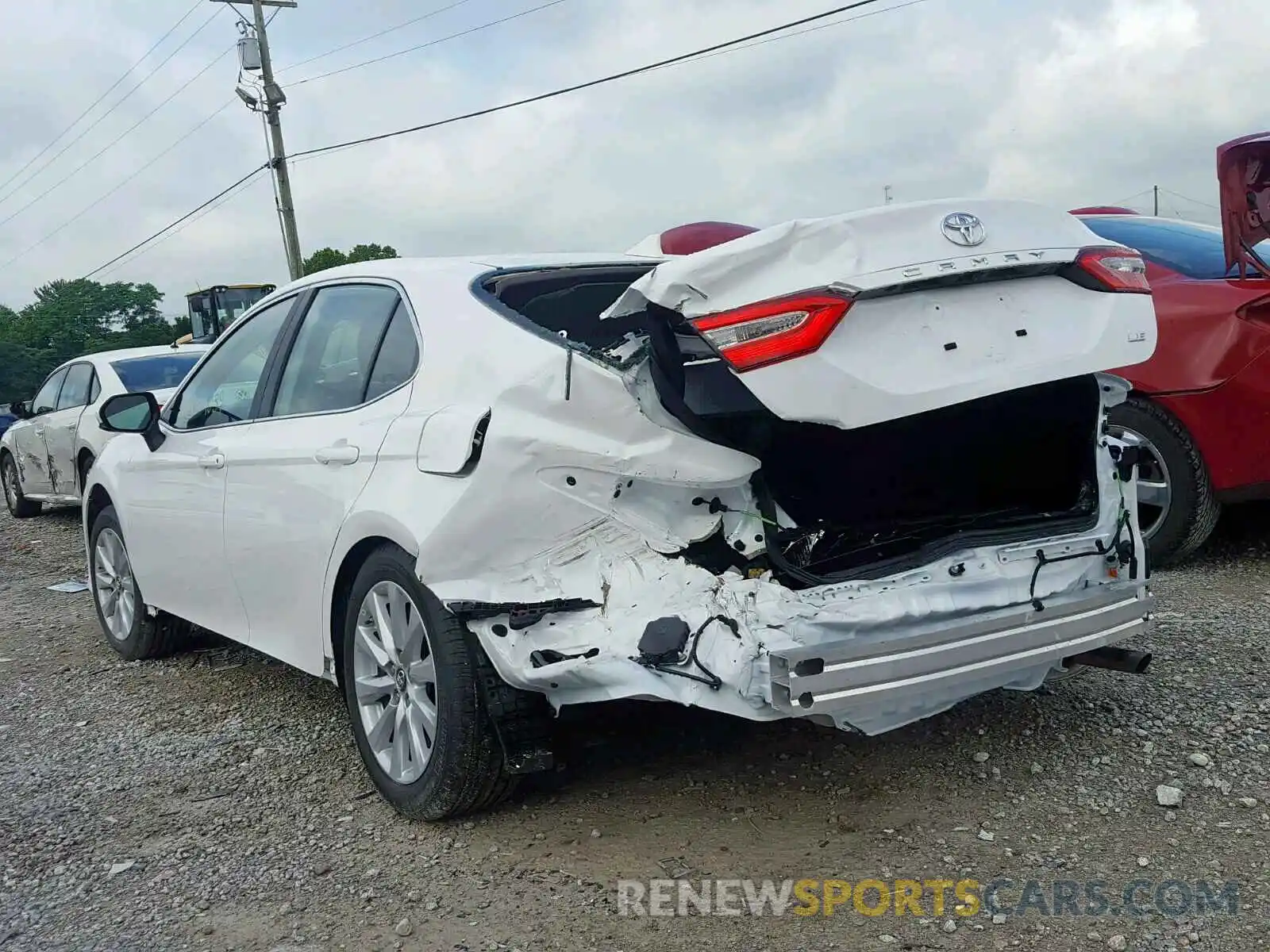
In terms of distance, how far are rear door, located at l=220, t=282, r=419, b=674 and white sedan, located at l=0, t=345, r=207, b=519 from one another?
4.76 metres

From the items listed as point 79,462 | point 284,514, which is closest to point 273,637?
point 284,514

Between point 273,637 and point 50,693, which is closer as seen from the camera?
point 273,637

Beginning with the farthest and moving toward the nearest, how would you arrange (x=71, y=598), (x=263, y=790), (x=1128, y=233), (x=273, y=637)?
(x=71, y=598) < (x=1128, y=233) < (x=273, y=637) < (x=263, y=790)

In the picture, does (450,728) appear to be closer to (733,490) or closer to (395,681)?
(395,681)

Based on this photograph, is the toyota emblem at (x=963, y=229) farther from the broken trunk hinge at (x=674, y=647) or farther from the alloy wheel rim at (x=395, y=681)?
the alloy wheel rim at (x=395, y=681)

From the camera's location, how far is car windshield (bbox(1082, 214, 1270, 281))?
516cm

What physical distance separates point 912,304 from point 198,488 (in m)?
2.84

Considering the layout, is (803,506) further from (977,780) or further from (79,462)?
(79,462)

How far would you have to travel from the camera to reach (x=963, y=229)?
9.62ft

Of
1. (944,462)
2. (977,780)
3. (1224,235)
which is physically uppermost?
(1224,235)

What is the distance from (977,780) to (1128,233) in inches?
136

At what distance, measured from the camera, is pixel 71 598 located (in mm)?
7289

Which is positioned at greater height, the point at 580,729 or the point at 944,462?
the point at 944,462

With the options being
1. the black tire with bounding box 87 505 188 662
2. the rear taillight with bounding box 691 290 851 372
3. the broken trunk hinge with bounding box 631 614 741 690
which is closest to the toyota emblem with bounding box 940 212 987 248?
the rear taillight with bounding box 691 290 851 372
